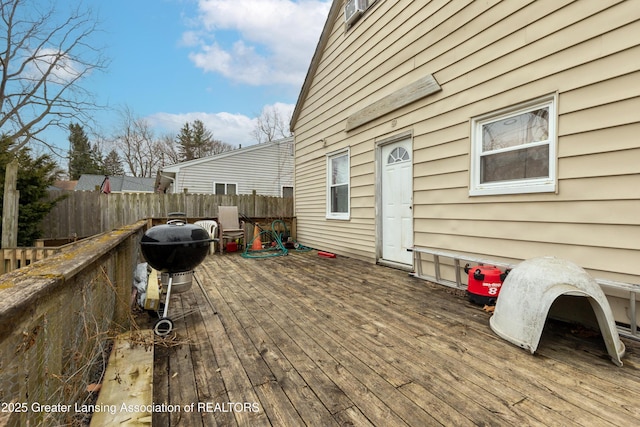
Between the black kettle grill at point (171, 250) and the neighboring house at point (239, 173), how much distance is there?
10.6 metres

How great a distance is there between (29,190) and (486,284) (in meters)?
8.52

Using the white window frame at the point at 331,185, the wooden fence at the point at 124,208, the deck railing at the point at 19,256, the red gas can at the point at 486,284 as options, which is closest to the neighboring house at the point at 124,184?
the wooden fence at the point at 124,208

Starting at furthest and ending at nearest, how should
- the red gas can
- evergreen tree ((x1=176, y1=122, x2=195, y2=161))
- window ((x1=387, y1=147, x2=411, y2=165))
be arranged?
evergreen tree ((x1=176, y1=122, x2=195, y2=161)) → window ((x1=387, y1=147, x2=411, y2=165)) → the red gas can

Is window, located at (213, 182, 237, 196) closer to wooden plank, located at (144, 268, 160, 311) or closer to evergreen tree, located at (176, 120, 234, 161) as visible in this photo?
wooden plank, located at (144, 268, 160, 311)

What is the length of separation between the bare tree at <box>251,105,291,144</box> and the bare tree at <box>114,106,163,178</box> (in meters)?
10.9

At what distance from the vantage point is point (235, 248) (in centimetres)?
721

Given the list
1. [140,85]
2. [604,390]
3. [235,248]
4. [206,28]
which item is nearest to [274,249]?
[235,248]

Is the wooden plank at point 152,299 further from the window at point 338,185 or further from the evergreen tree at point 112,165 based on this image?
the evergreen tree at point 112,165

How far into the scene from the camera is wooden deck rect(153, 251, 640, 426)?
148cm

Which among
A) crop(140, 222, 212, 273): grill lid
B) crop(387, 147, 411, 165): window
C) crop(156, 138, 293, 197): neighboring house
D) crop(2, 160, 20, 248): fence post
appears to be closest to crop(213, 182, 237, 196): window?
crop(156, 138, 293, 197): neighboring house

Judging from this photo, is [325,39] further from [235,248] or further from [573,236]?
[573,236]

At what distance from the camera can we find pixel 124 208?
7.94m

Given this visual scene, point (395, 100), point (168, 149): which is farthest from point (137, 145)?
point (395, 100)

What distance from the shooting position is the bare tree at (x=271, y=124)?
919 inches
